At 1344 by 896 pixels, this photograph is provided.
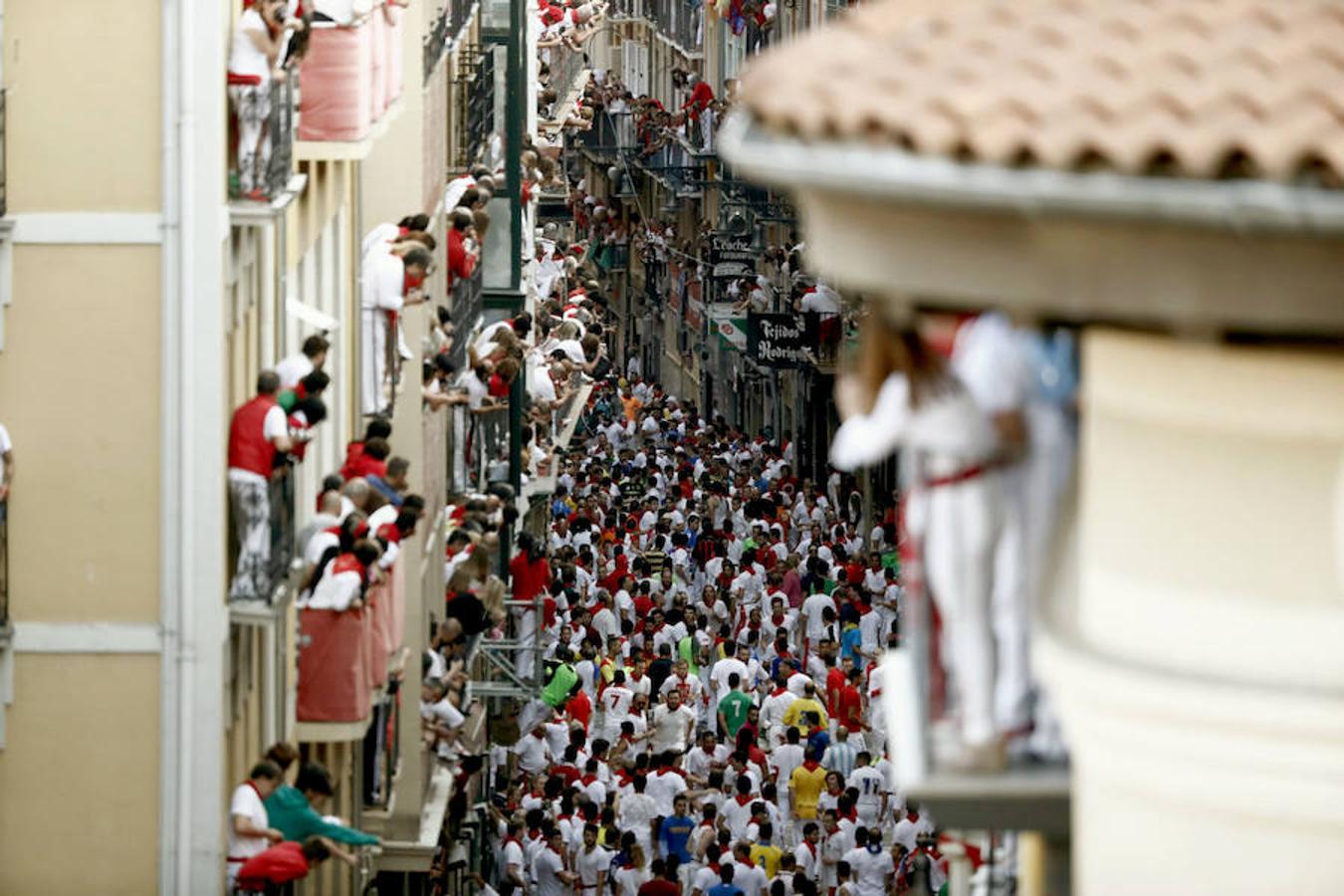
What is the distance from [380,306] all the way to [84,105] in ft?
24.1

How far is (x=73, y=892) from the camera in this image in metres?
19.9

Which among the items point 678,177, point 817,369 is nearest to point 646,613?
point 817,369

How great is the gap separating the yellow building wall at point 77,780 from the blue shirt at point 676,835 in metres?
10.3

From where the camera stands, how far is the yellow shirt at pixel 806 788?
102 ft

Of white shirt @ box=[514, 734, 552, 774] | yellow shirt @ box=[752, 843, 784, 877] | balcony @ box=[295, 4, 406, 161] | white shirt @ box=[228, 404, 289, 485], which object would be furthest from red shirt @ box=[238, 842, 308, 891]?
white shirt @ box=[514, 734, 552, 774]

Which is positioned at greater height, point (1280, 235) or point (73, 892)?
point (1280, 235)

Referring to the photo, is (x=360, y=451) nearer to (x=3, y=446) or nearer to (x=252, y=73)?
(x=252, y=73)

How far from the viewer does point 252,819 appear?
1977cm

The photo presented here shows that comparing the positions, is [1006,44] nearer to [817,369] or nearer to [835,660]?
[835,660]

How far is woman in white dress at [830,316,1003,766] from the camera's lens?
23.3 ft

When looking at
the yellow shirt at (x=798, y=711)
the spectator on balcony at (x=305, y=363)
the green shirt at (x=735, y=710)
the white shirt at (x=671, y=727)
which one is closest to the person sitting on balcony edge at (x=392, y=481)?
the spectator on balcony at (x=305, y=363)

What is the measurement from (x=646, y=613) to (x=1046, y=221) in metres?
35.5

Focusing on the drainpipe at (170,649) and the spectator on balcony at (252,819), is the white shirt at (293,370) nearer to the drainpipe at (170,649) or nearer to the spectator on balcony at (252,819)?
the drainpipe at (170,649)

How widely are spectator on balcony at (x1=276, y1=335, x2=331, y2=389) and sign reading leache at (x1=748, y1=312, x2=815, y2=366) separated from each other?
3454 centimetres
